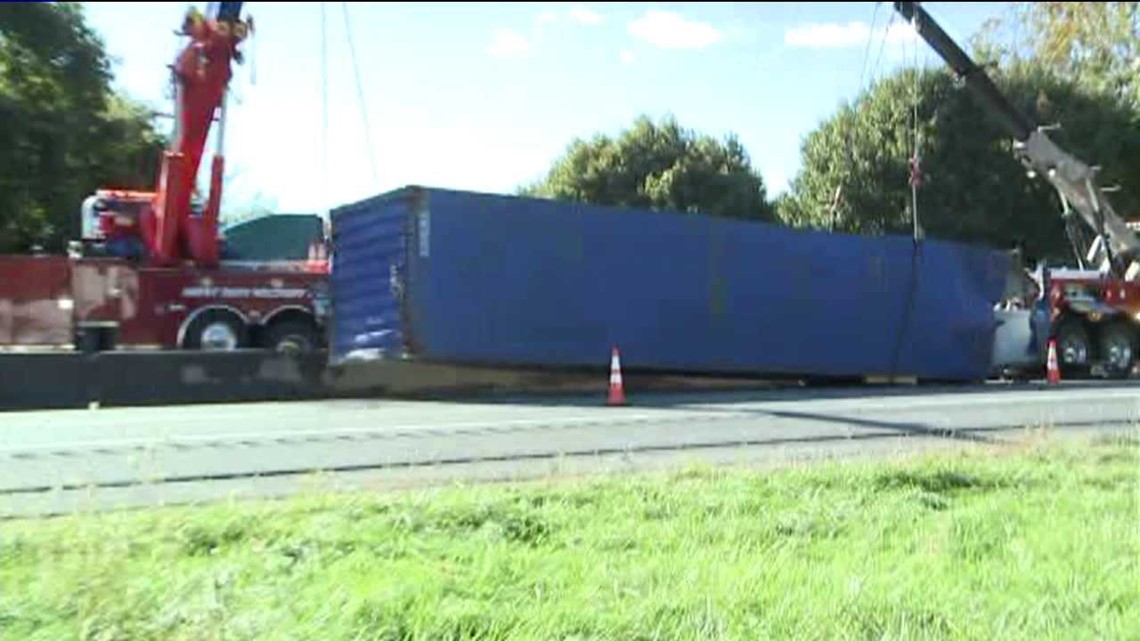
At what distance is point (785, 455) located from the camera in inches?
438

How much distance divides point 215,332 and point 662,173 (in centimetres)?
3034

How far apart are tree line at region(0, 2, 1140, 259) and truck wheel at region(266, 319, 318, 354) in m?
7.50

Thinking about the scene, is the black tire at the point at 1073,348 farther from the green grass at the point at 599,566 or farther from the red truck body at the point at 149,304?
the green grass at the point at 599,566

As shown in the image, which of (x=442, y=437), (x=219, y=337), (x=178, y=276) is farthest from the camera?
(x=178, y=276)

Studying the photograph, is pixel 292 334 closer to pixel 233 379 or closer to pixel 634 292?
pixel 233 379

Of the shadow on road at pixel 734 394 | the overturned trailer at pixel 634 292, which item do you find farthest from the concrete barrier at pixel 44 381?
the shadow on road at pixel 734 394

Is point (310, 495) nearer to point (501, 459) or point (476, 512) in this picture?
point (476, 512)

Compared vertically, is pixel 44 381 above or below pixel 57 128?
below

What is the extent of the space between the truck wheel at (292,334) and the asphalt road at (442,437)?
16.0 ft

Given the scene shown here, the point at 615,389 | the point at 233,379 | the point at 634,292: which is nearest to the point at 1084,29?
the point at 615,389

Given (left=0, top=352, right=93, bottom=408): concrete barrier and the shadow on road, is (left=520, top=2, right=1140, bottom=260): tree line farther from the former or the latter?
(left=0, top=352, right=93, bottom=408): concrete barrier

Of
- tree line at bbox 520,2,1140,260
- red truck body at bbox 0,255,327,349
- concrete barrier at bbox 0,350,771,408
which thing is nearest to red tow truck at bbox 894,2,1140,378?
tree line at bbox 520,2,1140,260

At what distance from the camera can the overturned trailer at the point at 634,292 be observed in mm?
18469

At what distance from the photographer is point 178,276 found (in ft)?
70.7
